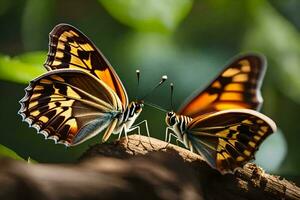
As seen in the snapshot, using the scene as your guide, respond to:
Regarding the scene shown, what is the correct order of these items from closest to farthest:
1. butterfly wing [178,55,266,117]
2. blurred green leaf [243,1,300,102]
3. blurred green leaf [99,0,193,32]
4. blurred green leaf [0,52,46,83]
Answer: butterfly wing [178,55,266,117]
blurred green leaf [0,52,46,83]
blurred green leaf [99,0,193,32]
blurred green leaf [243,1,300,102]

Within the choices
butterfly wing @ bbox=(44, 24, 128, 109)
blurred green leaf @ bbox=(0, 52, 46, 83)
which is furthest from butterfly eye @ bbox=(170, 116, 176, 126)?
blurred green leaf @ bbox=(0, 52, 46, 83)

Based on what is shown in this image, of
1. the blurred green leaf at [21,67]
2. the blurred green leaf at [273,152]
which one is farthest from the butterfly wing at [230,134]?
the blurred green leaf at [273,152]

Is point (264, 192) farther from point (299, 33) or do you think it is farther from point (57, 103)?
point (299, 33)

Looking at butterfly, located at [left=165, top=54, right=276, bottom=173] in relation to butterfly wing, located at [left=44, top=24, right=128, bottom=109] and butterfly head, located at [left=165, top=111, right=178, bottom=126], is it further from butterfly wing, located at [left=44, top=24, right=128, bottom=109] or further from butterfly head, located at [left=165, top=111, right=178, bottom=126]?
butterfly wing, located at [left=44, top=24, right=128, bottom=109]

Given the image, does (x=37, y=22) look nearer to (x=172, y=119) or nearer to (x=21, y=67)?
(x=21, y=67)

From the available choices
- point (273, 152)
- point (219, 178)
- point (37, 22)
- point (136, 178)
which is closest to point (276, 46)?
point (273, 152)

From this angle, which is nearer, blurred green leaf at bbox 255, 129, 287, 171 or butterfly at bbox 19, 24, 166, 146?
butterfly at bbox 19, 24, 166, 146

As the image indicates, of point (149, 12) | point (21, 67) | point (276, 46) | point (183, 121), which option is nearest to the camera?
point (183, 121)
